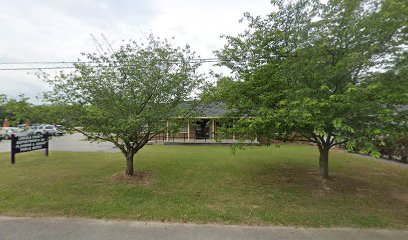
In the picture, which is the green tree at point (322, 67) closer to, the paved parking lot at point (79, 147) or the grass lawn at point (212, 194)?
the grass lawn at point (212, 194)

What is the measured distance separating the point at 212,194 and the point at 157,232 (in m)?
2.14

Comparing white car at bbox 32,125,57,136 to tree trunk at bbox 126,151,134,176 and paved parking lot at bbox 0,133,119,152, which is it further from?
tree trunk at bbox 126,151,134,176

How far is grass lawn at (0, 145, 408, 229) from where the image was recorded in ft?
12.9

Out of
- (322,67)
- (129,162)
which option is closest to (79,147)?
(129,162)

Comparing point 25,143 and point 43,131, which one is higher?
point 43,131

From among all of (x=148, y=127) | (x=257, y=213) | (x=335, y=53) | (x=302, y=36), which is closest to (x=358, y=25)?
(x=335, y=53)

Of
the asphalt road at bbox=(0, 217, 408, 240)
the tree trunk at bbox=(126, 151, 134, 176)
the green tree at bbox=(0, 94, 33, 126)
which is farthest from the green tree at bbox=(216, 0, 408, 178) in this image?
the green tree at bbox=(0, 94, 33, 126)

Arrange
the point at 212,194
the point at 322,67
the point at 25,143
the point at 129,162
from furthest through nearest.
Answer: the point at 25,143
the point at 129,162
the point at 212,194
the point at 322,67

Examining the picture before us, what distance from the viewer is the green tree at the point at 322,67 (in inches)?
142

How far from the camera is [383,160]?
11.0 meters

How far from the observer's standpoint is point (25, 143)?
358 inches

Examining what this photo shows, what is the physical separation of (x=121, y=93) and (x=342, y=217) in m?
6.30

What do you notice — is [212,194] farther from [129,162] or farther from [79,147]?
[79,147]

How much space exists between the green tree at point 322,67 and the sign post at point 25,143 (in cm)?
911
